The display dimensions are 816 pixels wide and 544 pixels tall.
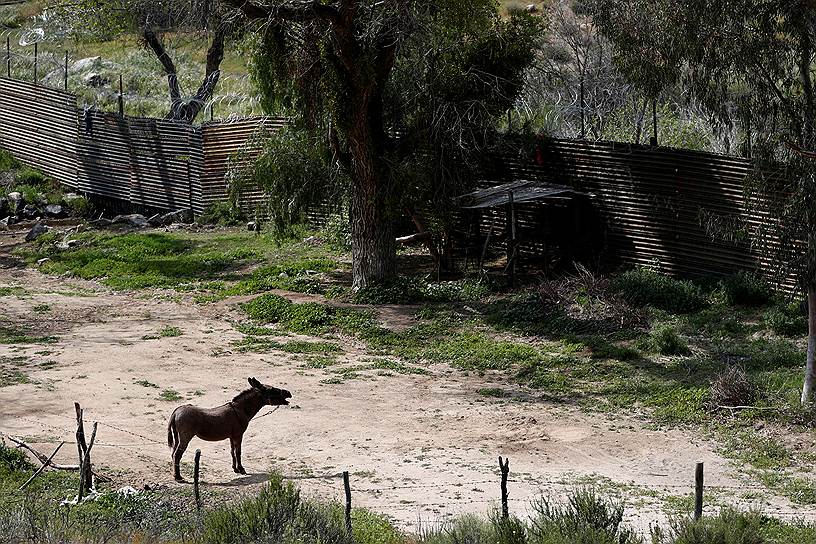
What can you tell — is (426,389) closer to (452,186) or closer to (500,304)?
(500,304)

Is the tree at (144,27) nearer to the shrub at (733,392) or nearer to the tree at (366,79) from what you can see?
the tree at (366,79)

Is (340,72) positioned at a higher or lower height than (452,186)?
higher

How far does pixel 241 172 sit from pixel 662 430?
12077mm

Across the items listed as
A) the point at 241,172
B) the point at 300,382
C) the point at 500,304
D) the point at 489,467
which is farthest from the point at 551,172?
the point at 489,467

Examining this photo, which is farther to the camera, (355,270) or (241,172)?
(241,172)

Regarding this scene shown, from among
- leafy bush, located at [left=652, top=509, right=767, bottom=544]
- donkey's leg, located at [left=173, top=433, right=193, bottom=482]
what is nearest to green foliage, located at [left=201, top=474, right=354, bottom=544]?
donkey's leg, located at [left=173, top=433, right=193, bottom=482]

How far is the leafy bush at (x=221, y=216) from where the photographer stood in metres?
29.3

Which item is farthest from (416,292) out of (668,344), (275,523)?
(275,523)

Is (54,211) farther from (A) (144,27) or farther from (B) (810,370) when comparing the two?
(B) (810,370)

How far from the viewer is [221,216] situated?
29516 mm

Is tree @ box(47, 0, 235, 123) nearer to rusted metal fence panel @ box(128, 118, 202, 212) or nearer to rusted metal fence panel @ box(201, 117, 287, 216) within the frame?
rusted metal fence panel @ box(128, 118, 202, 212)

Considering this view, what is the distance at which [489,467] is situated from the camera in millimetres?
13547

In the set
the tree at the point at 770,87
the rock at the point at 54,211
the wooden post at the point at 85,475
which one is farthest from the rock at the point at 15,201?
the wooden post at the point at 85,475

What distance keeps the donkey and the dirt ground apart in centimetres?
33
